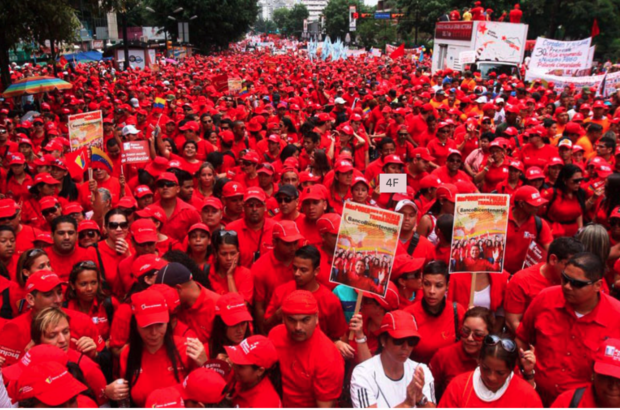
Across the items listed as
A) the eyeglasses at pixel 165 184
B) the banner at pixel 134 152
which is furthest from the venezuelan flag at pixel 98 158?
the eyeglasses at pixel 165 184

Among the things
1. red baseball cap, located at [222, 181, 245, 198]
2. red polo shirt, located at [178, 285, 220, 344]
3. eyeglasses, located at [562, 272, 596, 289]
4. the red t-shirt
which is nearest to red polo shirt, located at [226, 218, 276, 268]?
red baseball cap, located at [222, 181, 245, 198]

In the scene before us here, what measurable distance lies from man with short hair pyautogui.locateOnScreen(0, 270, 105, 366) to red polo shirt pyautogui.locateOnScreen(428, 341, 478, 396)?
240 centimetres

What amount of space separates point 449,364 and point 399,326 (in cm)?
62

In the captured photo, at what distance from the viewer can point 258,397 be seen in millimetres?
3525

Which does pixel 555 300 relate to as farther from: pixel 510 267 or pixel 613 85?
pixel 613 85

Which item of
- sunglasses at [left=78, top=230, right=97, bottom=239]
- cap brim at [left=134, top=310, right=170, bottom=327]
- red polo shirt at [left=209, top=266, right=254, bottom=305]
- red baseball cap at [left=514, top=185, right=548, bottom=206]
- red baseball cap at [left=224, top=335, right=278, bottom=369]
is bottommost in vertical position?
red polo shirt at [left=209, top=266, right=254, bottom=305]

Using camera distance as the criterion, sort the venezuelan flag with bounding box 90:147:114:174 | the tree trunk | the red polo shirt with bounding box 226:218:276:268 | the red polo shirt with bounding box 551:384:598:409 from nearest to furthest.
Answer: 1. the red polo shirt with bounding box 551:384:598:409
2. the red polo shirt with bounding box 226:218:276:268
3. the venezuelan flag with bounding box 90:147:114:174
4. the tree trunk

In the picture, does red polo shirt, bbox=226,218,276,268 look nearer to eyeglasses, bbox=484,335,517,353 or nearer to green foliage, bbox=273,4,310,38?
eyeglasses, bbox=484,335,517,353

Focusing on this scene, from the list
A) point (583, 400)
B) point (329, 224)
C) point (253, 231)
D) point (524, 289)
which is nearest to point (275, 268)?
point (329, 224)

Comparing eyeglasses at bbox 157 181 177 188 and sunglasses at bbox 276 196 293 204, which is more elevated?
eyeglasses at bbox 157 181 177 188

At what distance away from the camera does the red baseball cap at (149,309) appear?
365 cm

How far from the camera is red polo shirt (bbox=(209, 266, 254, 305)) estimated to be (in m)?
5.07

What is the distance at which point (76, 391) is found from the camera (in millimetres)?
3113

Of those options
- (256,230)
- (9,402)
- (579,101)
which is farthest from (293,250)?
(579,101)
